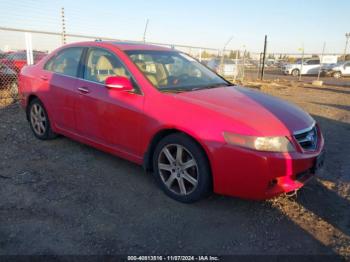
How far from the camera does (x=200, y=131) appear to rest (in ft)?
10.8

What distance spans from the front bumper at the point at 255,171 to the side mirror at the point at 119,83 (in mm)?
1319

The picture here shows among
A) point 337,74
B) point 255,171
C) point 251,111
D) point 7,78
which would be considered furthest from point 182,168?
point 337,74

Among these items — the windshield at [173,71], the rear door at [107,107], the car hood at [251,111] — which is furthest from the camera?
the windshield at [173,71]

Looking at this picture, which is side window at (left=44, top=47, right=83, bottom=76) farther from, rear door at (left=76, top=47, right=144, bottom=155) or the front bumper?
the front bumper

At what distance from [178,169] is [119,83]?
1174 mm

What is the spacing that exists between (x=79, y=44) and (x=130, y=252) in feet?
10.4

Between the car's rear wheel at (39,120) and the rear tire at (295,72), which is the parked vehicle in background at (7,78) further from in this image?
the rear tire at (295,72)

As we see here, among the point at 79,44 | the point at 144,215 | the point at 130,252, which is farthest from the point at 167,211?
the point at 79,44

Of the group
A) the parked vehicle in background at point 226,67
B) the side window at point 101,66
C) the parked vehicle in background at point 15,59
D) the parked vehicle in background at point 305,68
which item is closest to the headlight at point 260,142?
the side window at point 101,66

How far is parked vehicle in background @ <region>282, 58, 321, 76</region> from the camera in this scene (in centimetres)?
3109

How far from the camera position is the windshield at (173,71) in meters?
4.03

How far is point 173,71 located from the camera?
4383mm

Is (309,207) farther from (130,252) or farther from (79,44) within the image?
(79,44)

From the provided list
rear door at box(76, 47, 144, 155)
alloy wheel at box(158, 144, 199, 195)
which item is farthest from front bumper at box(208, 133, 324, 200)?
rear door at box(76, 47, 144, 155)
